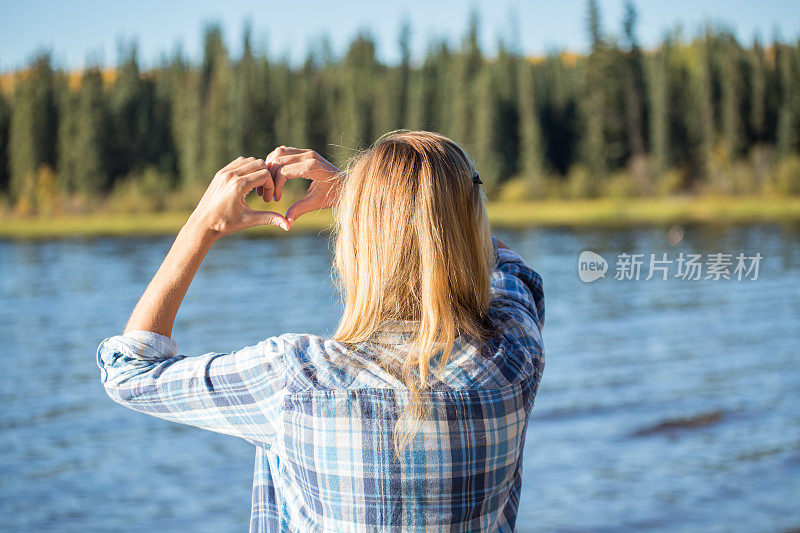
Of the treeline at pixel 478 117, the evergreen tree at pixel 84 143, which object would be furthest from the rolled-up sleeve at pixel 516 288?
the evergreen tree at pixel 84 143

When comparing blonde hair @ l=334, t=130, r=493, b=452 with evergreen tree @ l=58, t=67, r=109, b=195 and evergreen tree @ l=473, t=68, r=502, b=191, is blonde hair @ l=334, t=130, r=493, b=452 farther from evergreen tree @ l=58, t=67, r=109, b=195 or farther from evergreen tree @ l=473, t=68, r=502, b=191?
evergreen tree @ l=58, t=67, r=109, b=195

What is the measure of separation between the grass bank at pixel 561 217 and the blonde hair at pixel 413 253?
3298 centimetres

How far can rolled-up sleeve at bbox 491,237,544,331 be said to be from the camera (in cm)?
131

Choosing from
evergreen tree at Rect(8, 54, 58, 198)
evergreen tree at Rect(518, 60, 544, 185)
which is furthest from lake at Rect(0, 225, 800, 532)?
evergreen tree at Rect(8, 54, 58, 198)

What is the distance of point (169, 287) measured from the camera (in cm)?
112

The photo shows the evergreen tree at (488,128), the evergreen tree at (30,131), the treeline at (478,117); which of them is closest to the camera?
the treeline at (478,117)

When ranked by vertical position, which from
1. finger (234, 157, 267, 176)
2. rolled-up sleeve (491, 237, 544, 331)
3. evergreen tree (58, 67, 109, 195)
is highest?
evergreen tree (58, 67, 109, 195)

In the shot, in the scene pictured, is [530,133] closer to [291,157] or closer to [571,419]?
[571,419]

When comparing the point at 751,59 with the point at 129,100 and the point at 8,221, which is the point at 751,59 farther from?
the point at 8,221

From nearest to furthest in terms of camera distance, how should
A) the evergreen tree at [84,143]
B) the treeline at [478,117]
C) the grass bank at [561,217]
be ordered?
the grass bank at [561,217]
the treeline at [478,117]
the evergreen tree at [84,143]

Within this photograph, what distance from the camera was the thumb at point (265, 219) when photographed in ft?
3.87

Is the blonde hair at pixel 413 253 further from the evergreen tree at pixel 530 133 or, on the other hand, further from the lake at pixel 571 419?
the evergreen tree at pixel 530 133

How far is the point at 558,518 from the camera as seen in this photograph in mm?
4711

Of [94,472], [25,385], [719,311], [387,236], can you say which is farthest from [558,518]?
[719,311]
